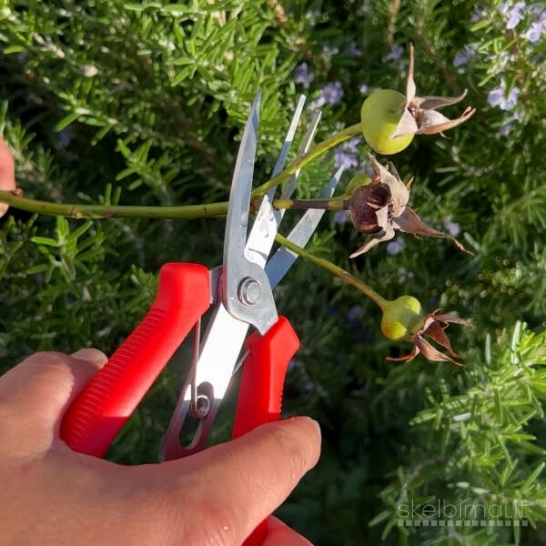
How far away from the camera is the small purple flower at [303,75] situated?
1.42 metres

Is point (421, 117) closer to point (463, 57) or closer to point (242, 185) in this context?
Answer: point (242, 185)

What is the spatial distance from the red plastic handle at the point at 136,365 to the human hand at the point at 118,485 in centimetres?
3

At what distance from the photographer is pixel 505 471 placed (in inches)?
46.1

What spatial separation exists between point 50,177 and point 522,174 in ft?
3.46

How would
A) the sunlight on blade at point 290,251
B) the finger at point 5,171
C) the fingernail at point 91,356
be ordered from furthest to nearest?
the finger at point 5,171
the sunlight on blade at point 290,251
the fingernail at point 91,356

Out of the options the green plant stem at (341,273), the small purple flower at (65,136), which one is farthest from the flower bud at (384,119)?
the small purple flower at (65,136)

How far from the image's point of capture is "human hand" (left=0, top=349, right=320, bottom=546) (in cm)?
68

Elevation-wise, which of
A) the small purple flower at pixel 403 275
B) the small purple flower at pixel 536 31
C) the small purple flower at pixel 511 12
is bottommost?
the small purple flower at pixel 403 275

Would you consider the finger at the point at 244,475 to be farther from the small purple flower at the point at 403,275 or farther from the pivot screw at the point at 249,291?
the small purple flower at the point at 403,275

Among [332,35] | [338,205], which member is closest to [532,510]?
[338,205]

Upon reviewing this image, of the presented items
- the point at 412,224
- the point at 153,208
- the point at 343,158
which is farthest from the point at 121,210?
the point at 343,158

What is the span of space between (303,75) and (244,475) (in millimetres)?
952

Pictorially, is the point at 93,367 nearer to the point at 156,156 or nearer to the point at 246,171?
the point at 246,171

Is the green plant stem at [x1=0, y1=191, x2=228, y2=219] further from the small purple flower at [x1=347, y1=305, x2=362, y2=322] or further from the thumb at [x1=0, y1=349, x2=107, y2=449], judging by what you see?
the small purple flower at [x1=347, y1=305, x2=362, y2=322]
